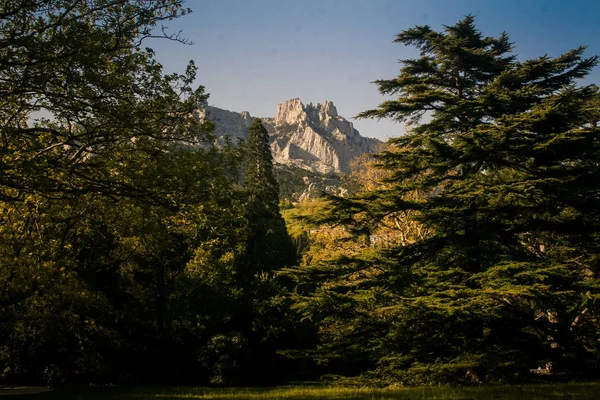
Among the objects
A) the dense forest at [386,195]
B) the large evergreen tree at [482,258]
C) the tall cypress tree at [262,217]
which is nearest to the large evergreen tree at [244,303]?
the tall cypress tree at [262,217]

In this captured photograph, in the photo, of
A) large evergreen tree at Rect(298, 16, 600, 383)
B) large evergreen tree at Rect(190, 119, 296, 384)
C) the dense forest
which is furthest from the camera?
large evergreen tree at Rect(190, 119, 296, 384)

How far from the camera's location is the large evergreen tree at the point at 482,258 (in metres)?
12.0

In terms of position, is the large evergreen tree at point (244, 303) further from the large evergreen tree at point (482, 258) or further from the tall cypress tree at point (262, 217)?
the large evergreen tree at point (482, 258)

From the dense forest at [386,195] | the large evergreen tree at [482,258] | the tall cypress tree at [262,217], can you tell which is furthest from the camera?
the tall cypress tree at [262,217]

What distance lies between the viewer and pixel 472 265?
13.8m

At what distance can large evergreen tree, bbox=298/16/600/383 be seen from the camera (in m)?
12.0

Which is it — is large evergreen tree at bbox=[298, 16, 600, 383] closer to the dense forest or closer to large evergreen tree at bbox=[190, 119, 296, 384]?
the dense forest

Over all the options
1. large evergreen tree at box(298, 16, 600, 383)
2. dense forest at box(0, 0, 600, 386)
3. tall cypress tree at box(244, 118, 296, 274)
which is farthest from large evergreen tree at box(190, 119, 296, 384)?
large evergreen tree at box(298, 16, 600, 383)

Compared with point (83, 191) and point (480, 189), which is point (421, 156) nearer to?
point (480, 189)

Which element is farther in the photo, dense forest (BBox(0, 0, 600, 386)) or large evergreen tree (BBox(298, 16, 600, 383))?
large evergreen tree (BBox(298, 16, 600, 383))

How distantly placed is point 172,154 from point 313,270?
5.65m

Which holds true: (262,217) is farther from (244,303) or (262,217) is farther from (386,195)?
(386,195)

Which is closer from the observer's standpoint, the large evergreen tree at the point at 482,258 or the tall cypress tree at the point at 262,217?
the large evergreen tree at the point at 482,258

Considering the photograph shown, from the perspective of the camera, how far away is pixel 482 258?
13414 mm
